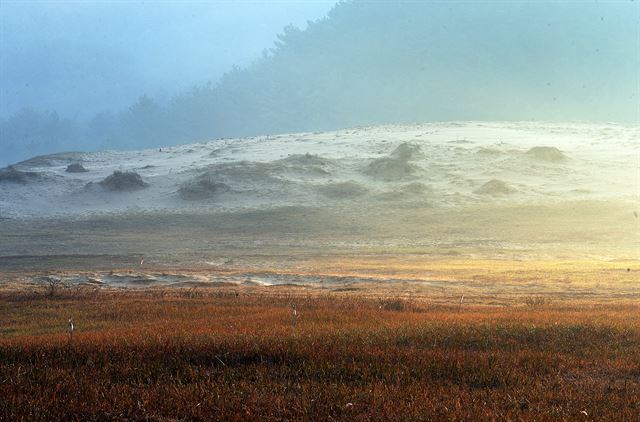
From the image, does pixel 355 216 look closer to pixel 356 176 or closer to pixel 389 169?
pixel 356 176

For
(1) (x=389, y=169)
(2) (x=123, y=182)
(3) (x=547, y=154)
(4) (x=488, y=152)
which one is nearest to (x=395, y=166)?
(1) (x=389, y=169)

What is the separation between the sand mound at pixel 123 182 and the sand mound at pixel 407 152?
27.7 m

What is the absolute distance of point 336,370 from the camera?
8367 mm

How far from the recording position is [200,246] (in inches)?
1752

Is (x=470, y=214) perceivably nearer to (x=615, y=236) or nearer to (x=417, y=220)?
(x=417, y=220)

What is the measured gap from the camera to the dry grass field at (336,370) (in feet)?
22.4

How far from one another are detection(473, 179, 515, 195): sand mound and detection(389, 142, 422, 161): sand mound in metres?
12.7

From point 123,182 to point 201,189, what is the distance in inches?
392

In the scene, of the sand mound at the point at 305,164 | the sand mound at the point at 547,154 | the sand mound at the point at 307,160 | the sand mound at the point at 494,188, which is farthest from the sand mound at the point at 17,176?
the sand mound at the point at 547,154

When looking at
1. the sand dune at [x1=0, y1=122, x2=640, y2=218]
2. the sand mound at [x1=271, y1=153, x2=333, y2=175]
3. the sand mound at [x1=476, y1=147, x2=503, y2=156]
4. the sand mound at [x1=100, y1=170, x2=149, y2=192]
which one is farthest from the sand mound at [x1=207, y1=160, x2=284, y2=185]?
the sand mound at [x1=476, y1=147, x2=503, y2=156]

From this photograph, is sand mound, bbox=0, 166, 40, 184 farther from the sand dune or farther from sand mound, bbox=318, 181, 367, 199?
sand mound, bbox=318, 181, 367, 199

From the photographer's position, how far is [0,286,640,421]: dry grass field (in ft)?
22.4

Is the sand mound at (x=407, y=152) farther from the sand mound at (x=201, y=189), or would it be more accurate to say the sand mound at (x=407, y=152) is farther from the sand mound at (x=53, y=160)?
the sand mound at (x=53, y=160)

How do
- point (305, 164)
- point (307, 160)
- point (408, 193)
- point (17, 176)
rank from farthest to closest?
point (17, 176) → point (307, 160) → point (305, 164) → point (408, 193)
